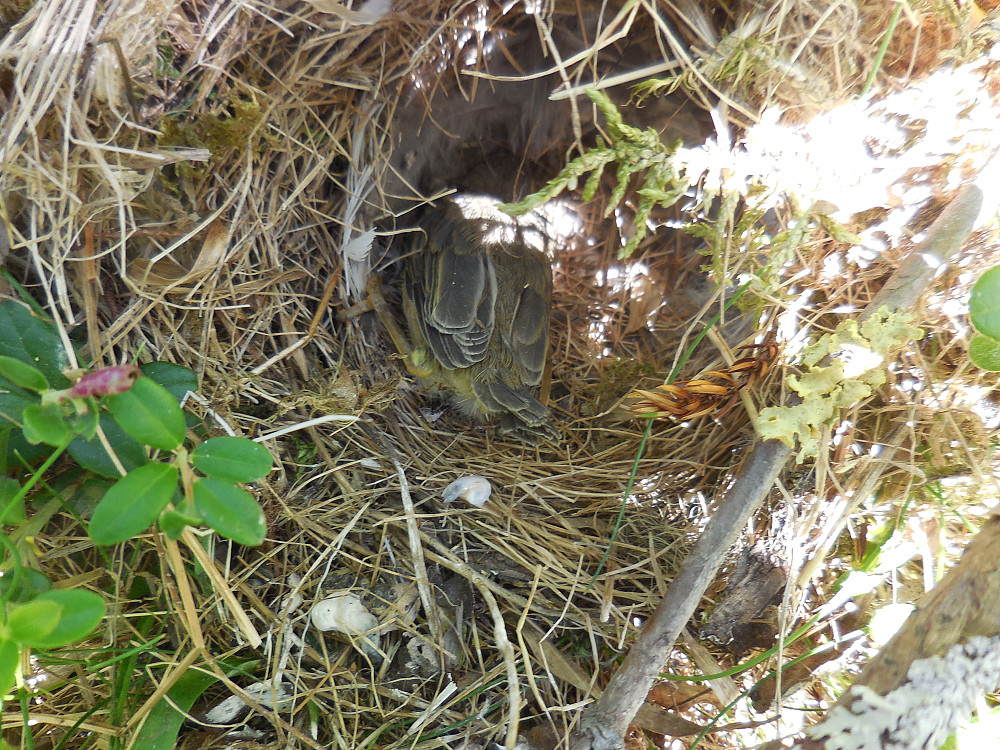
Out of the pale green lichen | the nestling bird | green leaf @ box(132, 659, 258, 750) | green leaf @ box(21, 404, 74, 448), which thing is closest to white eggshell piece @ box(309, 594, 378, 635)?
green leaf @ box(132, 659, 258, 750)

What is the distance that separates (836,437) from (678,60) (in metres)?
0.90

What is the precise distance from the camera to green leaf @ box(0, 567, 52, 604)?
3.33 ft

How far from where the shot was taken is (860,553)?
1.41m

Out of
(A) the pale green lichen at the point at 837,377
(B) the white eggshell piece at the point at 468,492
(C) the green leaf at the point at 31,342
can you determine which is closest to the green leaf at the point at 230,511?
(C) the green leaf at the point at 31,342

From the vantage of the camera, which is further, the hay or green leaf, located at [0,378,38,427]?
the hay

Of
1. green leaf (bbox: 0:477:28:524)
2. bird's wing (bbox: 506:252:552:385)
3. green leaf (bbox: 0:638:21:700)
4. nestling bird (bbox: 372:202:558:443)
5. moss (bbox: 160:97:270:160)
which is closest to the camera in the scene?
green leaf (bbox: 0:638:21:700)

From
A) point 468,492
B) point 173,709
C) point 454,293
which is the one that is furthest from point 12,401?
point 454,293

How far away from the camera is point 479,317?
2.10 m

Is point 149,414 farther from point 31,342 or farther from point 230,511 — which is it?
point 31,342

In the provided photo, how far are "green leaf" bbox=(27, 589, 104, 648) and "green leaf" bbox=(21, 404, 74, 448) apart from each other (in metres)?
0.22

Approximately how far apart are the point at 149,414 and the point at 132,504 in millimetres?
131

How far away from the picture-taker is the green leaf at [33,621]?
34.4 inches

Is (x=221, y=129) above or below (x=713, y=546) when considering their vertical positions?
above

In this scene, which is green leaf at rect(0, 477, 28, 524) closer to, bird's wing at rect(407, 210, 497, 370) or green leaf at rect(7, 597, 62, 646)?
green leaf at rect(7, 597, 62, 646)
